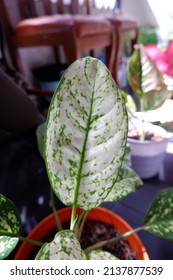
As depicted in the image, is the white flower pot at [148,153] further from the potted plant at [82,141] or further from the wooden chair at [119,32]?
the wooden chair at [119,32]

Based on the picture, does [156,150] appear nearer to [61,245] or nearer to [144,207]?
[144,207]

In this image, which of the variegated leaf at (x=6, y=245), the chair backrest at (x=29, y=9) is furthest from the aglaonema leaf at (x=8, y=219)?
the chair backrest at (x=29, y=9)

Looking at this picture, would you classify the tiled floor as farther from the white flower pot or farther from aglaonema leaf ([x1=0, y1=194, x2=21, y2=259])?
aglaonema leaf ([x1=0, y1=194, x2=21, y2=259])

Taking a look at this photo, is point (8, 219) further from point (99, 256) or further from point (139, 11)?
point (139, 11)

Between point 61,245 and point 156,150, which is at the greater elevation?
point 61,245

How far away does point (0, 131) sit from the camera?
0.56 meters

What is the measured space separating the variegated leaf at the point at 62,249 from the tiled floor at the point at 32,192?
26cm

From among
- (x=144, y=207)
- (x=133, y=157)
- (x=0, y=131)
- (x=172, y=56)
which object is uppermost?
(x=172, y=56)

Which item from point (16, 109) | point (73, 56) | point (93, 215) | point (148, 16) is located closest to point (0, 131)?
point (16, 109)

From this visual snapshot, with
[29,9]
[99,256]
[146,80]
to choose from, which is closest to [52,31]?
[29,9]

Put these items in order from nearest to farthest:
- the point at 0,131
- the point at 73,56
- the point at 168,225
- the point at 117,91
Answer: the point at 117,91, the point at 168,225, the point at 0,131, the point at 73,56

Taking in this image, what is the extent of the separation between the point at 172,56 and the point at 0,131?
1.66ft

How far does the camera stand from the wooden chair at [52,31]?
1067 mm

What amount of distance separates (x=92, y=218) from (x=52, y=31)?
96cm
